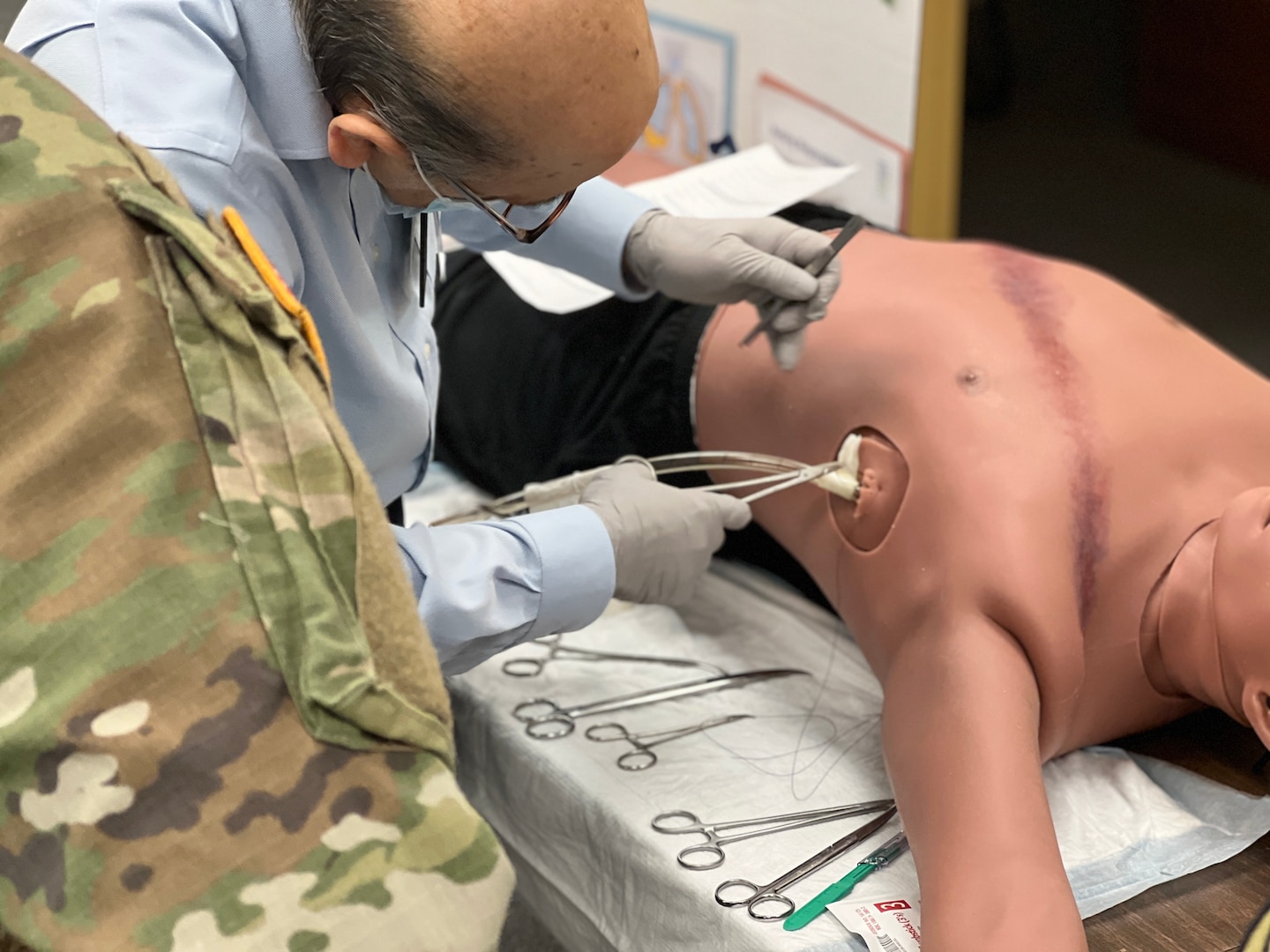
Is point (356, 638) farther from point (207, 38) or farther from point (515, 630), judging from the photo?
point (207, 38)

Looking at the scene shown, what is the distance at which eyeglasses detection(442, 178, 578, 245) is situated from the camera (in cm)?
97

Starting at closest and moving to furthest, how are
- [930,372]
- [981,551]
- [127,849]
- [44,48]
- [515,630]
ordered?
[127,849], [44,48], [515,630], [981,551], [930,372]

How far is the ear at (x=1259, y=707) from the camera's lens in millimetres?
1169

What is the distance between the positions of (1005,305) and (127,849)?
1031mm

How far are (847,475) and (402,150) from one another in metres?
0.62

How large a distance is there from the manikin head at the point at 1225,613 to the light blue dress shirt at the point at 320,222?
579 mm

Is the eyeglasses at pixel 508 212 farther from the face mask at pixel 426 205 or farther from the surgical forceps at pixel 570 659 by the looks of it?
the surgical forceps at pixel 570 659

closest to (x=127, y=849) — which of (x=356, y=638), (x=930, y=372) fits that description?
(x=356, y=638)

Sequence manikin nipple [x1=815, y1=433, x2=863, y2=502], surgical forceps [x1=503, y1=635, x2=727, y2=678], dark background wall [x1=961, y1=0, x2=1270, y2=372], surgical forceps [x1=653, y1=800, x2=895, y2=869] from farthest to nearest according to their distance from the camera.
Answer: dark background wall [x1=961, y1=0, x2=1270, y2=372] → surgical forceps [x1=503, y1=635, x2=727, y2=678] → manikin nipple [x1=815, y1=433, x2=863, y2=502] → surgical forceps [x1=653, y1=800, x2=895, y2=869]

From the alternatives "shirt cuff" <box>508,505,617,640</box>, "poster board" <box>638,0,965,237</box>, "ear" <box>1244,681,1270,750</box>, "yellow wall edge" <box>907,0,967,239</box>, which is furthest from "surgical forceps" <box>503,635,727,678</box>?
"yellow wall edge" <box>907,0,967,239</box>

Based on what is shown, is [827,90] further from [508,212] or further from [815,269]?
[508,212]

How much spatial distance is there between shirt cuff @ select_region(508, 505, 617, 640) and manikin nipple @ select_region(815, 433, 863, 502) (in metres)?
0.32

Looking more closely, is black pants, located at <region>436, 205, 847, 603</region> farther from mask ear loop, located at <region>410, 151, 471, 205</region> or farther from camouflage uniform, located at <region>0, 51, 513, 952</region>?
camouflage uniform, located at <region>0, 51, 513, 952</region>

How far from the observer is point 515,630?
3.43 ft
